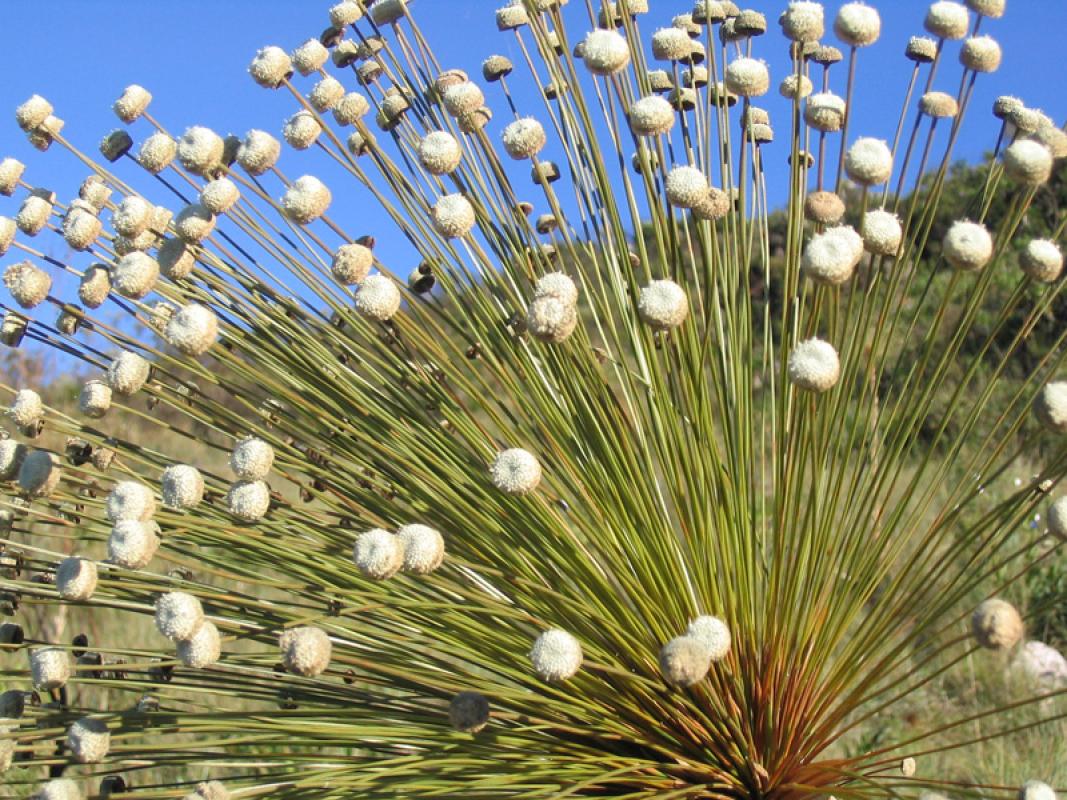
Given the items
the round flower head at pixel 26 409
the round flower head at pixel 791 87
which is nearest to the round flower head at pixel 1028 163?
the round flower head at pixel 791 87

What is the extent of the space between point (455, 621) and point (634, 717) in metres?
0.28

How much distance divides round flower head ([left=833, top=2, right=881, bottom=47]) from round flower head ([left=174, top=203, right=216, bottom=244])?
0.87 metres

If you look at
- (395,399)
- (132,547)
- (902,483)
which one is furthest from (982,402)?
(902,483)

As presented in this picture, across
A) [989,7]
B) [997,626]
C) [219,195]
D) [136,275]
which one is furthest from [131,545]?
[989,7]

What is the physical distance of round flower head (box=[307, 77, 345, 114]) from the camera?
4.94 ft

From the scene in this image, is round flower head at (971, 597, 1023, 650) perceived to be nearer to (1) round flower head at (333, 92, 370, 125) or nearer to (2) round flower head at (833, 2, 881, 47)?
(2) round flower head at (833, 2, 881, 47)

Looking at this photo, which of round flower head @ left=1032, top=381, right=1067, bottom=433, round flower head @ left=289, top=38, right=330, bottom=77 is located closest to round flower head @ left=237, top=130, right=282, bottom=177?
round flower head @ left=289, top=38, right=330, bottom=77

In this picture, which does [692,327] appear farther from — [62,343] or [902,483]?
[902,483]

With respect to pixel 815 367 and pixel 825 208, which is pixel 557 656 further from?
pixel 825 208

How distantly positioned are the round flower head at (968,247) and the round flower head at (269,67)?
0.99 metres

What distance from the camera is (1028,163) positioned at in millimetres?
1120

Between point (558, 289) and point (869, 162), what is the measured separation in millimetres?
381

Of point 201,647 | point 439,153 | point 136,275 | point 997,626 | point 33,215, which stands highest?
point 33,215

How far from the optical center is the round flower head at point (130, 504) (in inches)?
45.9
